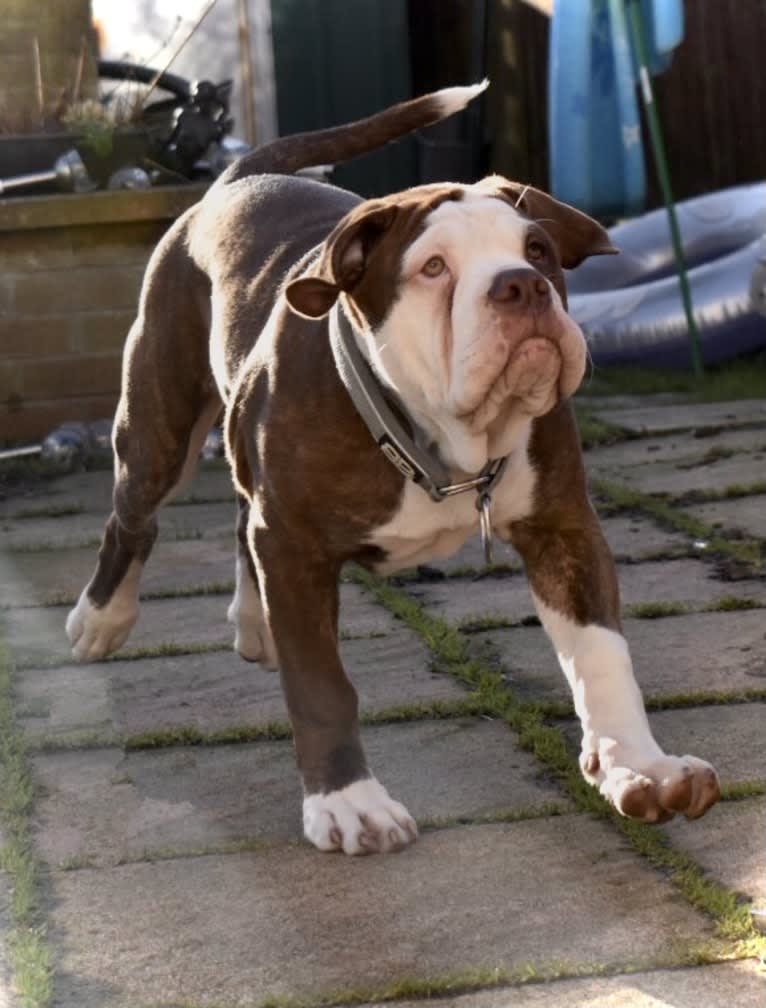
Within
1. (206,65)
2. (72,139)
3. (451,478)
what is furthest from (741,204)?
(451,478)

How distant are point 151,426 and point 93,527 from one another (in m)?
1.69

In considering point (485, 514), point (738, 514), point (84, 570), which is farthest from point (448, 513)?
point (738, 514)

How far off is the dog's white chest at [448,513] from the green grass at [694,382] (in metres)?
4.25

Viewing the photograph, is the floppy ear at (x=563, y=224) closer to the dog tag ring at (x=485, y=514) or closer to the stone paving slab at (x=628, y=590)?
the dog tag ring at (x=485, y=514)

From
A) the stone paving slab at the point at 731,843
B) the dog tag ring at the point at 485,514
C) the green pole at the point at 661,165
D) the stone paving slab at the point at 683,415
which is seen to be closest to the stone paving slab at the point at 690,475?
the stone paving slab at the point at 683,415

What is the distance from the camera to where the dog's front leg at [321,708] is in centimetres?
329

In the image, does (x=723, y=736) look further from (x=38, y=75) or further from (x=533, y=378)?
(x=38, y=75)

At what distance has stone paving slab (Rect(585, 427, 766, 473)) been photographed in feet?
21.5

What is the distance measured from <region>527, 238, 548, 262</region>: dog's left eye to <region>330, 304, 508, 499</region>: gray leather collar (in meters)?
0.33

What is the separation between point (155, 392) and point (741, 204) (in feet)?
16.9

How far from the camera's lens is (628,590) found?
493 centimetres

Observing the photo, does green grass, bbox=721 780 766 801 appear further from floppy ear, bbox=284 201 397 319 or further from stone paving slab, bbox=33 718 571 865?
floppy ear, bbox=284 201 397 319

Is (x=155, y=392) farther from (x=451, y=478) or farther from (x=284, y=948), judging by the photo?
(x=284, y=948)

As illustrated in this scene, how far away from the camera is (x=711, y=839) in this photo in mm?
3193
